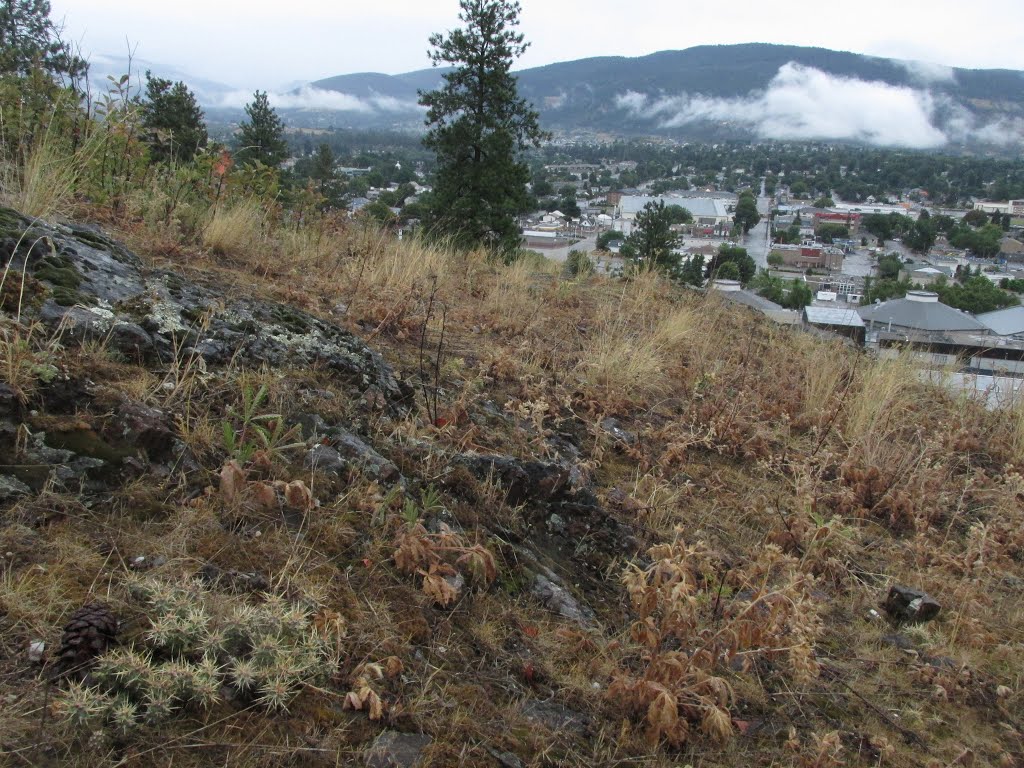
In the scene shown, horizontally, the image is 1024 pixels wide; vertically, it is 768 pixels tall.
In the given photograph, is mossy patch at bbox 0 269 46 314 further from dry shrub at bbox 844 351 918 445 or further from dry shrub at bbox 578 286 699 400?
dry shrub at bbox 844 351 918 445

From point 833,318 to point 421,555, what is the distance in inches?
444

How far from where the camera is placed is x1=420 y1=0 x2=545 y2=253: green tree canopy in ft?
42.3

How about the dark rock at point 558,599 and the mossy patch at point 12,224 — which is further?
the mossy patch at point 12,224

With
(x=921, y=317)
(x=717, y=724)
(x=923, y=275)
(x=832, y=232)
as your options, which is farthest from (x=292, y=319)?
(x=832, y=232)

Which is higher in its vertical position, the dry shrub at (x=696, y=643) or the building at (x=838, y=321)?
the dry shrub at (x=696, y=643)

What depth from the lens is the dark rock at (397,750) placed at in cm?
145

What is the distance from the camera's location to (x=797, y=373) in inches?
211

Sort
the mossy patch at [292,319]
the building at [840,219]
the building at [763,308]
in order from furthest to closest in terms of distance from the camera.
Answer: the building at [840,219]
the building at [763,308]
the mossy patch at [292,319]

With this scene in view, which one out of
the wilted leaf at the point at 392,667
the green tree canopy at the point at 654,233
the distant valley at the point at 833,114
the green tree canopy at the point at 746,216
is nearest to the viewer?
the wilted leaf at the point at 392,667

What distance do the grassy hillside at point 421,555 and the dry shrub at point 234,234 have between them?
0.52 meters

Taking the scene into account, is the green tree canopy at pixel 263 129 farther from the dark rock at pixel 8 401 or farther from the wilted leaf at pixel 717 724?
the wilted leaf at pixel 717 724

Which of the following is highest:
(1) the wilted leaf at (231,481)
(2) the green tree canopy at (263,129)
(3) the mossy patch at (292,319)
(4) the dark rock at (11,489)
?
(2) the green tree canopy at (263,129)

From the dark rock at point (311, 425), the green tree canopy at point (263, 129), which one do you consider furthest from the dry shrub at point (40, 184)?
the green tree canopy at point (263, 129)

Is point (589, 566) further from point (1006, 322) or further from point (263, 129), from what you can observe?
point (263, 129)
